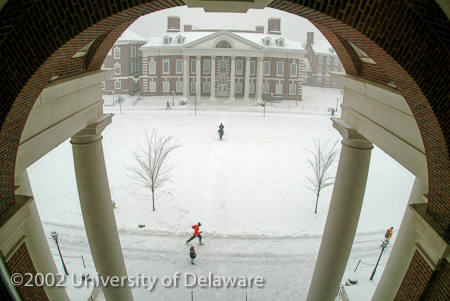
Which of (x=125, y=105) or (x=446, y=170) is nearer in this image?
(x=446, y=170)

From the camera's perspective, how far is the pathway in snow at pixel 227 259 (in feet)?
38.2

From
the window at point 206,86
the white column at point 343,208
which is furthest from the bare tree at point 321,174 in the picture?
the window at point 206,86

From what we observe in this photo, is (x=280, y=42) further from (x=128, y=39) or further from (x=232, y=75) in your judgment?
(x=128, y=39)

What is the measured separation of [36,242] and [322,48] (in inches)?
2846

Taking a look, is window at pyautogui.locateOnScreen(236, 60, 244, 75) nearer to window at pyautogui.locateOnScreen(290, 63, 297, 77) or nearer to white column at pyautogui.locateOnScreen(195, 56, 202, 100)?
white column at pyautogui.locateOnScreen(195, 56, 202, 100)

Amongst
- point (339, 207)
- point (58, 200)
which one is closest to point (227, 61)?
point (58, 200)

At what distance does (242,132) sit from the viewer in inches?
1234

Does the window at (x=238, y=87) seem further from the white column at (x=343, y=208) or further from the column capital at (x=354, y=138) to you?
the column capital at (x=354, y=138)

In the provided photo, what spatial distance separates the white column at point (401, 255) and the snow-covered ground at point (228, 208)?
474 centimetres

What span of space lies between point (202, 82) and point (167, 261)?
39.9 metres

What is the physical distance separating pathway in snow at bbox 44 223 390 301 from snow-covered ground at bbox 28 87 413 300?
1.6 inches

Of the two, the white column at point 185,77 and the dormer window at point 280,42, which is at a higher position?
the dormer window at point 280,42

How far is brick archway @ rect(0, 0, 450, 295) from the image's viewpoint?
11.2 ft

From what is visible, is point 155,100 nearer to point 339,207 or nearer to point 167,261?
point 167,261
